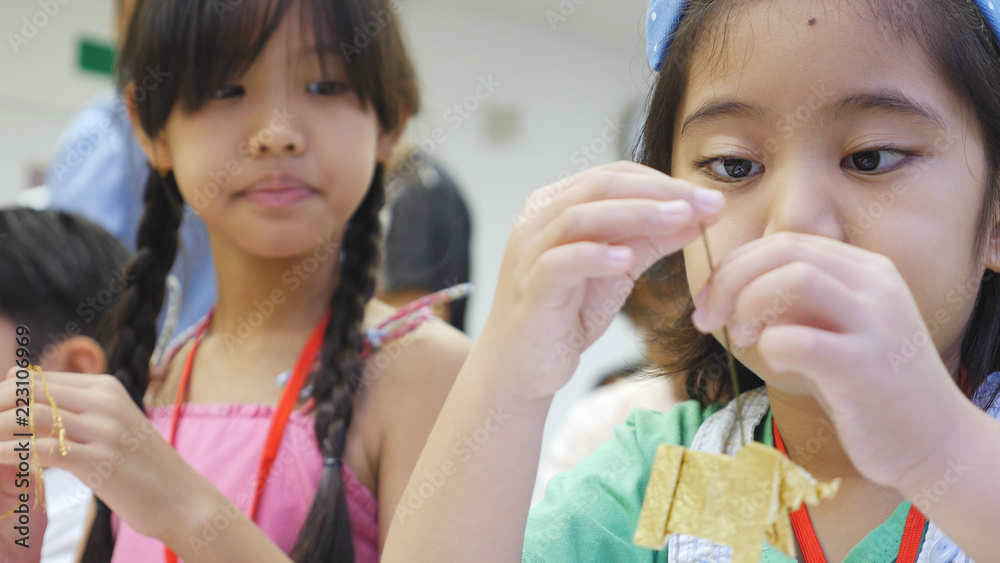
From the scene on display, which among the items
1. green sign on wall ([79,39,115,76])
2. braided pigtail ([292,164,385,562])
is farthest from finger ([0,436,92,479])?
green sign on wall ([79,39,115,76])

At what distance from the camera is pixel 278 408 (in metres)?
1.18

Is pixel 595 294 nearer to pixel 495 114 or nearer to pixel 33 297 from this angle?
pixel 33 297

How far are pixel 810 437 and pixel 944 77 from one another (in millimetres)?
370

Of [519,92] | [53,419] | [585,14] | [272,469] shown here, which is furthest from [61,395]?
[519,92]

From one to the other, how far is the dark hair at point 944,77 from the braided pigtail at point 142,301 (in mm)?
749

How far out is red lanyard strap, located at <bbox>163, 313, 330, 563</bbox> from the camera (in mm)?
1131

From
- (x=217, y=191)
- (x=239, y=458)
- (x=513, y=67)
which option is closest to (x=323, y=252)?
(x=217, y=191)

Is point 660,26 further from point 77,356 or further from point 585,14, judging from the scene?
point 585,14

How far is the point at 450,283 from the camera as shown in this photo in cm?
209

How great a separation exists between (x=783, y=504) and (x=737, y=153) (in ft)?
1.09

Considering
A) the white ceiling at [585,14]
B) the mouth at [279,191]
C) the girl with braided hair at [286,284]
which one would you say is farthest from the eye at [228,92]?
the white ceiling at [585,14]

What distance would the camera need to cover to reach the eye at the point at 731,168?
0.80m

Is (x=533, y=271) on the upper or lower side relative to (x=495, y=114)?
lower

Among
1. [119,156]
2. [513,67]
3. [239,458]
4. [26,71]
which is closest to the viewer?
[239,458]
